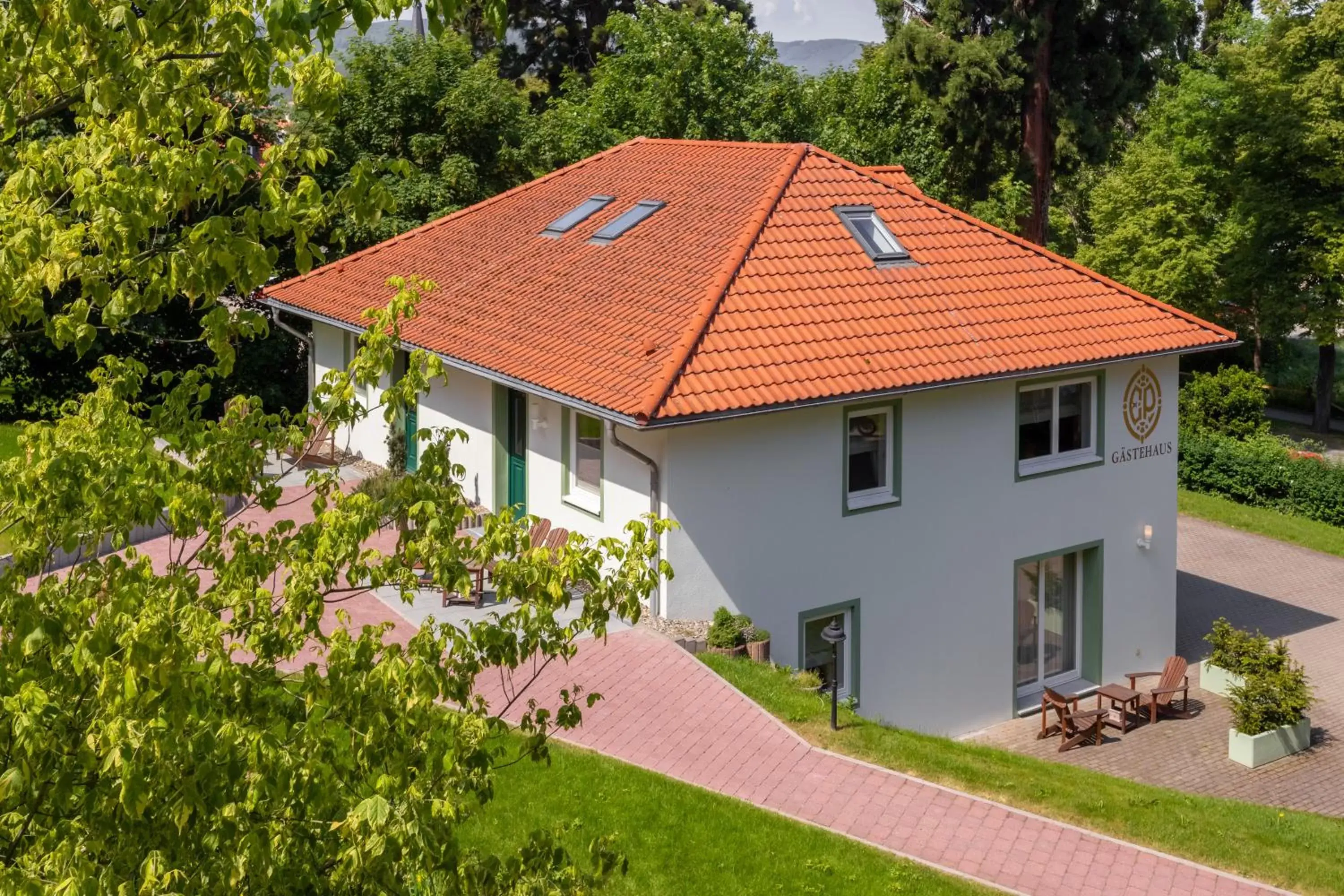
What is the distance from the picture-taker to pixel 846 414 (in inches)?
679

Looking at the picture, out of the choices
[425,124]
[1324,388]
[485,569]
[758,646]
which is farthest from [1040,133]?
[485,569]

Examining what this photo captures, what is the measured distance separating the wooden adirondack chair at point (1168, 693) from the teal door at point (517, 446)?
848cm

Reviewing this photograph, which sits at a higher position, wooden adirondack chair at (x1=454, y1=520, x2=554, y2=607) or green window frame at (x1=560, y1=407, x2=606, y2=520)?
green window frame at (x1=560, y1=407, x2=606, y2=520)

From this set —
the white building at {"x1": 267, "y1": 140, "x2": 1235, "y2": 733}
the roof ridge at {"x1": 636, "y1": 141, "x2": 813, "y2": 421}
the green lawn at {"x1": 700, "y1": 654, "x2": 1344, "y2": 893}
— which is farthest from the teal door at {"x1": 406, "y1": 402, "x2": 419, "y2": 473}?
the green lawn at {"x1": 700, "y1": 654, "x2": 1344, "y2": 893}

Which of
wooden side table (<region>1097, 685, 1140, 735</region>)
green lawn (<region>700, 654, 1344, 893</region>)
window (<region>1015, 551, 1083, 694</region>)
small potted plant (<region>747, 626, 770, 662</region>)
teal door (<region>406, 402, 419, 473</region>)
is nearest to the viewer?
green lawn (<region>700, 654, 1344, 893</region>)

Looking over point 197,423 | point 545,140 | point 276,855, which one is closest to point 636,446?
point 197,423

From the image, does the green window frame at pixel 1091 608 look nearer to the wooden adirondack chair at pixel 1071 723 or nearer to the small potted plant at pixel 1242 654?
the wooden adirondack chair at pixel 1071 723

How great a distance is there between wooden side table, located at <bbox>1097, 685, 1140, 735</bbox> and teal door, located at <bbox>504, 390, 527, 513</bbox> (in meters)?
7.90

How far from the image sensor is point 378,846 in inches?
183

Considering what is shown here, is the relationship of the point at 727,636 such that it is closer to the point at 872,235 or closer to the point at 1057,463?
the point at 1057,463

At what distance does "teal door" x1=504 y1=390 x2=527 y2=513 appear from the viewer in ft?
62.4

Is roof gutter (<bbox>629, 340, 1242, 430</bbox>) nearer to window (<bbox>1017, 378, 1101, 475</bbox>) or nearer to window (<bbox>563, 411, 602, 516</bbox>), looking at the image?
window (<bbox>1017, 378, 1101, 475</bbox>)

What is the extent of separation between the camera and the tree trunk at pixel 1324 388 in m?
42.0

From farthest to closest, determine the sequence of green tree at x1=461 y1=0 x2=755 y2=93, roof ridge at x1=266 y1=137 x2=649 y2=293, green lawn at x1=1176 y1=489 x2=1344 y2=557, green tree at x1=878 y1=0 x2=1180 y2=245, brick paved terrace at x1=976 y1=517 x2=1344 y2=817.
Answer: green tree at x1=461 y1=0 x2=755 y2=93 < green tree at x1=878 y1=0 x2=1180 y2=245 < green lawn at x1=1176 y1=489 x2=1344 y2=557 < roof ridge at x1=266 y1=137 x2=649 y2=293 < brick paved terrace at x1=976 y1=517 x2=1344 y2=817
